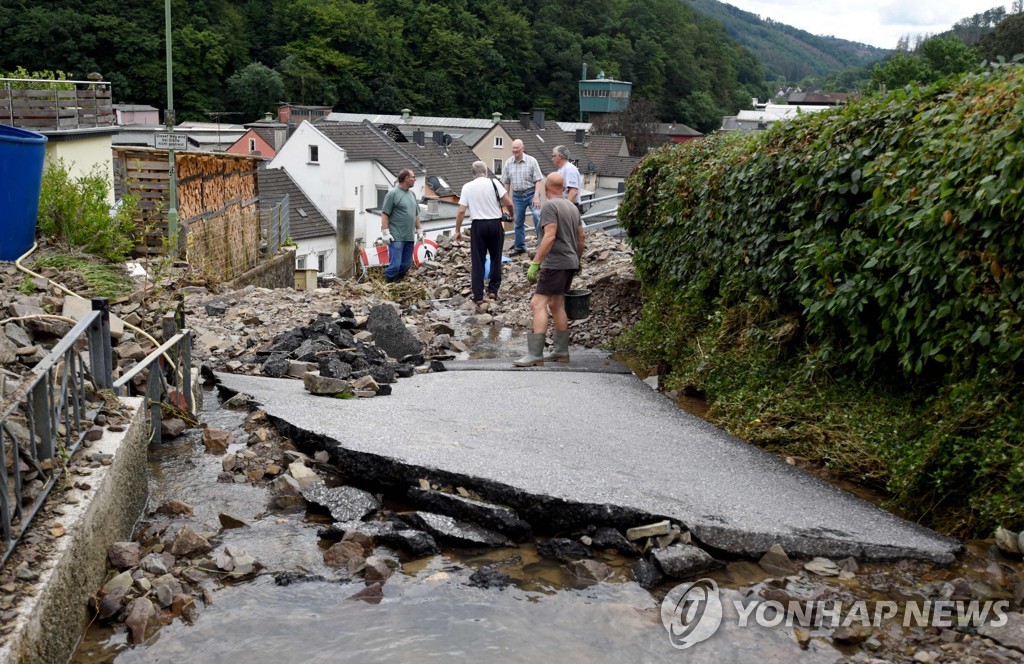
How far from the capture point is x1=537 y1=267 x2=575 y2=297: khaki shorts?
9523 millimetres

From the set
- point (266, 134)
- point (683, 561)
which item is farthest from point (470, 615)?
point (266, 134)

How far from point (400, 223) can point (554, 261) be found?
5.24m

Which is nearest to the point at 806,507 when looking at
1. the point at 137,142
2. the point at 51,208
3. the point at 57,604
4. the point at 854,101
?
the point at 854,101

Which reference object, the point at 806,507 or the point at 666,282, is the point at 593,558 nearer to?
the point at 806,507

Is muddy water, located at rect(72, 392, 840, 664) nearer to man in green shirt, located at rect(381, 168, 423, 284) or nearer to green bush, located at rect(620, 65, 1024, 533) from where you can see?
green bush, located at rect(620, 65, 1024, 533)

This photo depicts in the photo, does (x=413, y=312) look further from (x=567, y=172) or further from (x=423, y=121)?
(x=423, y=121)

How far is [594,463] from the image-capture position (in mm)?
6117

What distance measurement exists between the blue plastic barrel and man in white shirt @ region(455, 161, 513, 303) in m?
5.55

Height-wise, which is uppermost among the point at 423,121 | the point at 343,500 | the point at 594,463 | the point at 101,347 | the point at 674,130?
the point at 674,130

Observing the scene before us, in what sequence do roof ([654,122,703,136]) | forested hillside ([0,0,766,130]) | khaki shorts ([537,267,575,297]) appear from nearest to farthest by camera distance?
1. khaki shorts ([537,267,575,297])
2. forested hillside ([0,0,766,130])
3. roof ([654,122,703,136])

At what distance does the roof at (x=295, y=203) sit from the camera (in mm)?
47356

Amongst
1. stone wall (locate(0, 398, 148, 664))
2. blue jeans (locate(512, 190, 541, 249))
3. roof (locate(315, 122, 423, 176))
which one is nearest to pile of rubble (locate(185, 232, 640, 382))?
blue jeans (locate(512, 190, 541, 249))

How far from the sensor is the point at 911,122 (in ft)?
20.5

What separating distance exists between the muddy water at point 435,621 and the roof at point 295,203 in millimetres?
42723
